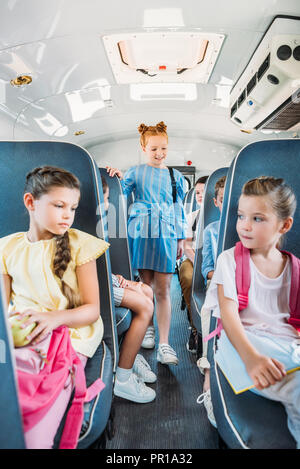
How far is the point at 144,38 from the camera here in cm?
293

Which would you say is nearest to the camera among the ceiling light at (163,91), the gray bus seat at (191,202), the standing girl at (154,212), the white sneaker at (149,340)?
the standing girl at (154,212)

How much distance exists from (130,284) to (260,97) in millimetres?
2937

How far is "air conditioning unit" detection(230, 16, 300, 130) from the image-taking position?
2.72m

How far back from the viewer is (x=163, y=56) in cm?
329

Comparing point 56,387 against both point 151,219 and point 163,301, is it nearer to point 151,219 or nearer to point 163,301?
point 151,219

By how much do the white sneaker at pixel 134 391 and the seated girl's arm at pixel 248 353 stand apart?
982 mm

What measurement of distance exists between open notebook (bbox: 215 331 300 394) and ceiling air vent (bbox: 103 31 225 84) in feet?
9.48

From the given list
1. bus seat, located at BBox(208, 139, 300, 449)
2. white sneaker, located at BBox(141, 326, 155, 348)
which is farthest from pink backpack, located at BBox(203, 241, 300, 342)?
white sneaker, located at BBox(141, 326, 155, 348)

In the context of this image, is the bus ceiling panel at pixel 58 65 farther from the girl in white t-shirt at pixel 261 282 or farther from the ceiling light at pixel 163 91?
the girl in white t-shirt at pixel 261 282

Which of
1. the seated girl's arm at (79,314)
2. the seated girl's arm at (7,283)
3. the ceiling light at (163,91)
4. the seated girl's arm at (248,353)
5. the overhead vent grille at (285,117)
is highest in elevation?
the ceiling light at (163,91)

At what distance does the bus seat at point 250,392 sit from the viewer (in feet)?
2.96

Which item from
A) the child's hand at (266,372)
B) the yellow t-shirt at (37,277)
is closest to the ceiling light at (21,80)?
the yellow t-shirt at (37,277)

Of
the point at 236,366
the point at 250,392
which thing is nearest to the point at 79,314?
the point at 236,366

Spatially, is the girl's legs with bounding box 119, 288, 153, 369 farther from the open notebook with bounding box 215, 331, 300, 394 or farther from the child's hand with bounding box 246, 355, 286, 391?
the child's hand with bounding box 246, 355, 286, 391
